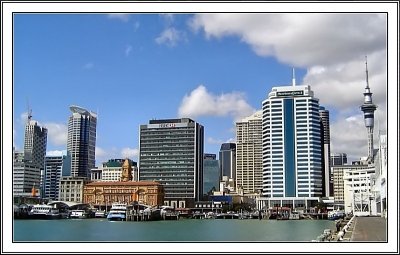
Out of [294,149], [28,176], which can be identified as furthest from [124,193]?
[294,149]

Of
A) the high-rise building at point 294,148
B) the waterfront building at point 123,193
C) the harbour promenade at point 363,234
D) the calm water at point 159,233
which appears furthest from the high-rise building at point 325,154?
the harbour promenade at point 363,234

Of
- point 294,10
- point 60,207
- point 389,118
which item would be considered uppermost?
point 294,10

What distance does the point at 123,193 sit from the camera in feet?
159

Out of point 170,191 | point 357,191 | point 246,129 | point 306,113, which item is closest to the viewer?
point 357,191

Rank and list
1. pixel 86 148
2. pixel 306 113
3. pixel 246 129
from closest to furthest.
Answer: pixel 306 113, pixel 246 129, pixel 86 148

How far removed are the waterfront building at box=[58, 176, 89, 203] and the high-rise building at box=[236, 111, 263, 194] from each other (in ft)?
68.7

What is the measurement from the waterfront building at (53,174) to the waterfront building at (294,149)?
25.2m

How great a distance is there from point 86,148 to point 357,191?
148 feet

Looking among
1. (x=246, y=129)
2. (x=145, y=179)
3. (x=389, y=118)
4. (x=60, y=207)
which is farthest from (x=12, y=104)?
(x=246, y=129)

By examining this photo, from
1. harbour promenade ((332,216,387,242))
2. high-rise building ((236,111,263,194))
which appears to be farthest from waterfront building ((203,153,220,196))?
harbour promenade ((332,216,387,242))

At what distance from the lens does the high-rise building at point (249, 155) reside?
66.2 meters

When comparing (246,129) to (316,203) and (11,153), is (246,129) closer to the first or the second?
(316,203)

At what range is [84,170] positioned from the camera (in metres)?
73.0

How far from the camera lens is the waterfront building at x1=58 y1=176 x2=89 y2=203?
54000 millimetres
